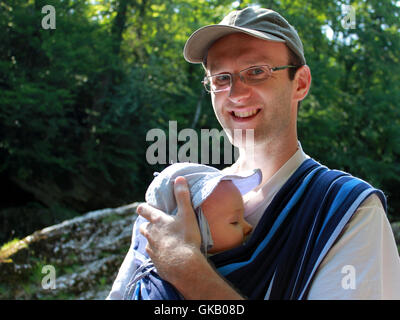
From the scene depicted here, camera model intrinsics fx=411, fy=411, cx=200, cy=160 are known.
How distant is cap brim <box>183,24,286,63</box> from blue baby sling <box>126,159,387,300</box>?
600mm

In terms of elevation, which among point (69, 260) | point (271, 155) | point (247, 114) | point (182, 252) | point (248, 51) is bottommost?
point (69, 260)

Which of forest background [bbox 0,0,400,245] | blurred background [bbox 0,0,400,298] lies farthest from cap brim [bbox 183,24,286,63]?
blurred background [bbox 0,0,400,298]

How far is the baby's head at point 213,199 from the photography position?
148 centimetres

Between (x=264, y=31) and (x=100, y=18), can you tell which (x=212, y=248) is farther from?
(x=100, y=18)

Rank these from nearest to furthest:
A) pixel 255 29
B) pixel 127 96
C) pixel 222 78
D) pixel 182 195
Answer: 1. pixel 182 195
2. pixel 255 29
3. pixel 222 78
4. pixel 127 96

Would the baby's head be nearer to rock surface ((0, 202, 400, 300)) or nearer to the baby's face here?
the baby's face

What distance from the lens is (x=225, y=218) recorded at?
149 centimetres

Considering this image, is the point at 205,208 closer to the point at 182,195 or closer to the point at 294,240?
the point at 182,195

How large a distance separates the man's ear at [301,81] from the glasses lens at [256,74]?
0.63 ft

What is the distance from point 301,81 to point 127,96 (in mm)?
12217

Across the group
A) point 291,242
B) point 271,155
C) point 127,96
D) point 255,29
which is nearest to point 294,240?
point 291,242

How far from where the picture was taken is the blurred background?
12117mm
